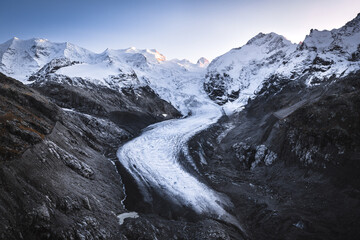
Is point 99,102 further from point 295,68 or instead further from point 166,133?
point 295,68

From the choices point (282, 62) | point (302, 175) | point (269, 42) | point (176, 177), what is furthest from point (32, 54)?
point (269, 42)

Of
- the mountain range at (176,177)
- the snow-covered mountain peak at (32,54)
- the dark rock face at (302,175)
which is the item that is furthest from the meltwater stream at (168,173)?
the snow-covered mountain peak at (32,54)

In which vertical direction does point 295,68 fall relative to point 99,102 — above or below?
above

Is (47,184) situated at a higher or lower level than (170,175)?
higher

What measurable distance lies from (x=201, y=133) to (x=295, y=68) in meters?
59.6

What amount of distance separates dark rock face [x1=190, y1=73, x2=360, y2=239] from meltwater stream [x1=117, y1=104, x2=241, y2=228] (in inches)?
81.6

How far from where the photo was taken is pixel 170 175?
26453 millimetres

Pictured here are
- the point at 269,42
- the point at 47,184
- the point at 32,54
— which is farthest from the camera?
the point at 269,42

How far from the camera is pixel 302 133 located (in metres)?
24.9

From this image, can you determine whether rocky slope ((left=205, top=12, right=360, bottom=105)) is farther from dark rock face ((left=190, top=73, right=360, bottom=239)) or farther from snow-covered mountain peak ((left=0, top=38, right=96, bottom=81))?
snow-covered mountain peak ((left=0, top=38, right=96, bottom=81))

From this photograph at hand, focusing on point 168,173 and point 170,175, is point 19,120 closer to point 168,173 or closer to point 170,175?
point 170,175

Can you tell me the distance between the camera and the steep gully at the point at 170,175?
2029 centimetres

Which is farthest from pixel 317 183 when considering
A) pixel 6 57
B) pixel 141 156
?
pixel 6 57

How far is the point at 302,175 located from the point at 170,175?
1416cm
